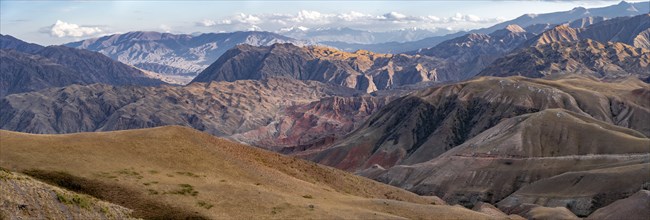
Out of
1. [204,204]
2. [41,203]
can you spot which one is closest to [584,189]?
[204,204]

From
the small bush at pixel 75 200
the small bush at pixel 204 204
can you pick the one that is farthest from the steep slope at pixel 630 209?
the small bush at pixel 75 200

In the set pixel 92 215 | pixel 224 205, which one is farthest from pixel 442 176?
pixel 92 215

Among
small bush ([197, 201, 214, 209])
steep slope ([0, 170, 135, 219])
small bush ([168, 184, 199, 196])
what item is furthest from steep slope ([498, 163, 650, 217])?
steep slope ([0, 170, 135, 219])

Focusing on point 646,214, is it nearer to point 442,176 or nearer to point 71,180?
point 442,176

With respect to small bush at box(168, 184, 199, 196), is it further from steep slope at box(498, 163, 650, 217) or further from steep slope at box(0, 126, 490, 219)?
steep slope at box(498, 163, 650, 217)

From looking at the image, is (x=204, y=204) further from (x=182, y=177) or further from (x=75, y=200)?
(x=75, y=200)

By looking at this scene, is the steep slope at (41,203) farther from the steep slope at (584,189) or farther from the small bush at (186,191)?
the steep slope at (584,189)
